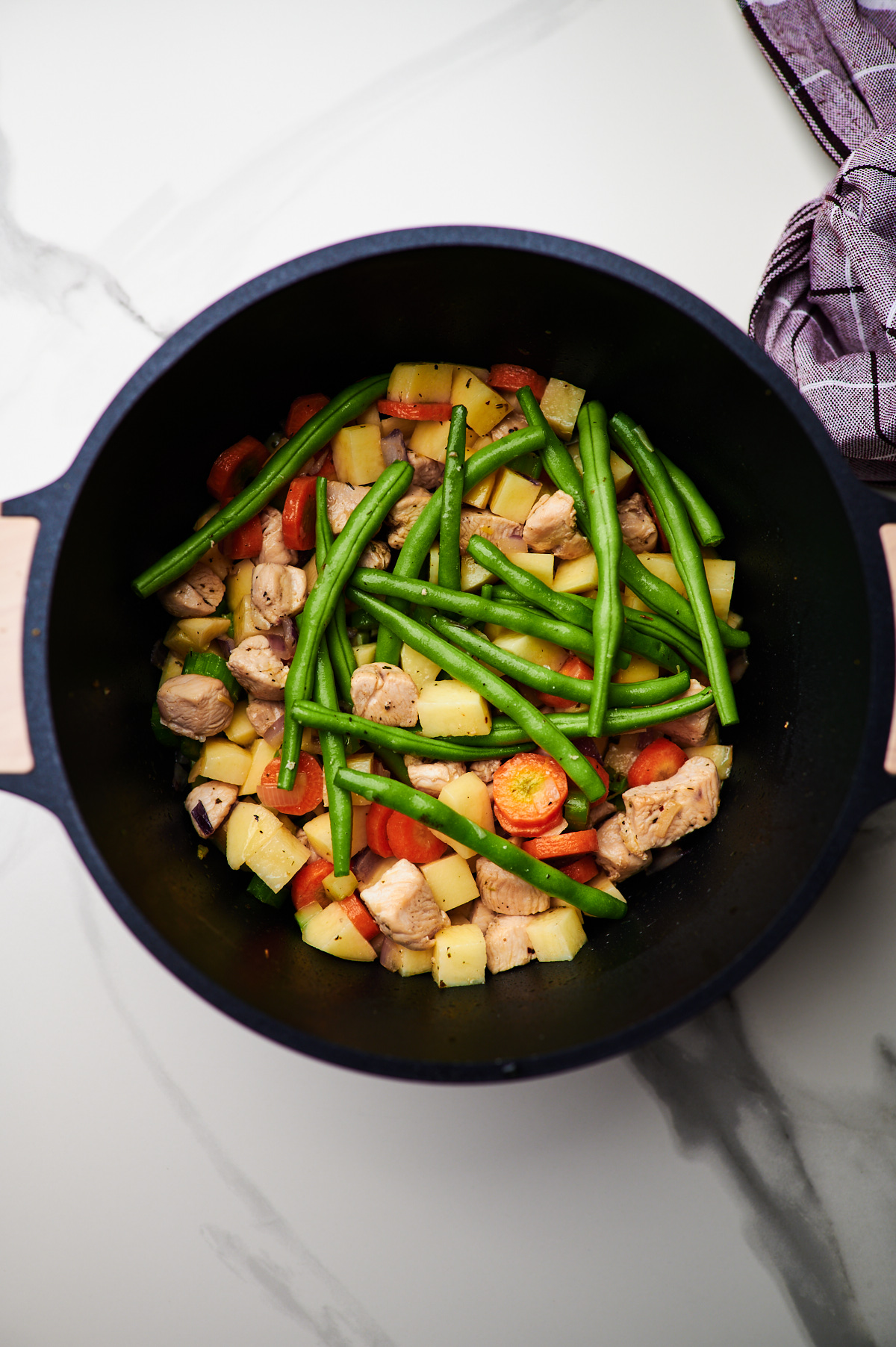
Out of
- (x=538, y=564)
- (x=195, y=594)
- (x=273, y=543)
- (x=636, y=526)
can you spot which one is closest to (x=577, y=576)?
(x=538, y=564)

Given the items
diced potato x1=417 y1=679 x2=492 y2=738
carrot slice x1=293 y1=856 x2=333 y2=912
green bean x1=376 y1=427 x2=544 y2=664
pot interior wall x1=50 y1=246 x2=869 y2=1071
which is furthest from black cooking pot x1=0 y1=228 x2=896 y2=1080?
diced potato x1=417 y1=679 x2=492 y2=738

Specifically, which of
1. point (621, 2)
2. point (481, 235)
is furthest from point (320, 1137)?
point (621, 2)

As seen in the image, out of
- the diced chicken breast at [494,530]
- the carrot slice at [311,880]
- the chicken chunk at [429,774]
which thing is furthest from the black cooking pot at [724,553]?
the chicken chunk at [429,774]

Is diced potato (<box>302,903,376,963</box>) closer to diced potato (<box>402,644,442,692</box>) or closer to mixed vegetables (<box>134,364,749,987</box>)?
mixed vegetables (<box>134,364,749,987</box>)

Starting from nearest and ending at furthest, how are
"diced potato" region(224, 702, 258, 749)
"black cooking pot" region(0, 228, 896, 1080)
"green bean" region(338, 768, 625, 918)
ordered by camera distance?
"black cooking pot" region(0, 228, 896, 1080) → "green bean" region(338, 768, 625, 918) → "diced potato" region(224, 702, 258, 749)

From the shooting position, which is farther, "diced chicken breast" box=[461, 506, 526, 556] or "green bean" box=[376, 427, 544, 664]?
"diced chicken breast" box=[461, 506, 526, 556]

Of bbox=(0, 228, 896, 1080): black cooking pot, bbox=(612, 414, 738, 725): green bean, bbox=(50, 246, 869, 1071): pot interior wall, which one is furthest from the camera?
bbox=(612, 414, 738, 725): green bean

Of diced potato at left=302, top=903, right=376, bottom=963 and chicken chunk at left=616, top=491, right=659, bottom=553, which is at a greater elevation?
chicken chunk at left=616, top=491, right=659, bottom=553
